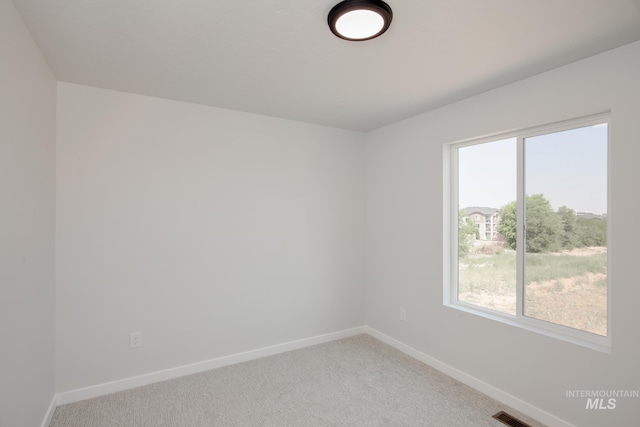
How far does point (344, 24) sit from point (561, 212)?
6.47ft

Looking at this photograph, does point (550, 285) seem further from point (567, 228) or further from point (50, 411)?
point (50, 411)

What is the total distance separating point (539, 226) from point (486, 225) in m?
0.44

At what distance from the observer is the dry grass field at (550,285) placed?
2107mm

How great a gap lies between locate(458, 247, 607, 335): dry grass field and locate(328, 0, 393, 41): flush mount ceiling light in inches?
78.2

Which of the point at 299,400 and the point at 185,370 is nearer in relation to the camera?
the point at 299,400

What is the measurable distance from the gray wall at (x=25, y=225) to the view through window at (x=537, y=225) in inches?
124

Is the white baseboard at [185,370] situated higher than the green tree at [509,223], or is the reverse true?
the green tree at [509,223]

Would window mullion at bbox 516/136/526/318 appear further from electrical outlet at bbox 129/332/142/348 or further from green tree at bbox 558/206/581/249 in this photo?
electrical outlet at bbox 129/332/142/348

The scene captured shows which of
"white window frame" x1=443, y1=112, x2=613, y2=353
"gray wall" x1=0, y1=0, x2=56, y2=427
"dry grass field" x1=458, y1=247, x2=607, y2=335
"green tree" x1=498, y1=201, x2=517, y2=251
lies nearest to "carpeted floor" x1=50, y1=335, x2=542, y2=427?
"gray wall" x1=0, y1=0, x2=56, y2=427

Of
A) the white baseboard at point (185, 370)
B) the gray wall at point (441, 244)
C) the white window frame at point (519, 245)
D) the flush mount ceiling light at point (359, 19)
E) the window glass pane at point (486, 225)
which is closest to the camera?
the flush mount ceiling light at point (359, 19)

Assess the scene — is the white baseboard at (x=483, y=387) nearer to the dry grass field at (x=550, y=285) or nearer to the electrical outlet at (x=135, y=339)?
the dry grass field at (x=550, y=285)

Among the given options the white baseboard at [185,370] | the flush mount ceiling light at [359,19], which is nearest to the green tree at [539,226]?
the flush mount ceiling light at [359,19]

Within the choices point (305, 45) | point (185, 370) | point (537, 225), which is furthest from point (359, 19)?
point (185, 370)

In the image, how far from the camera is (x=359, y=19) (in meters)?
1.57
